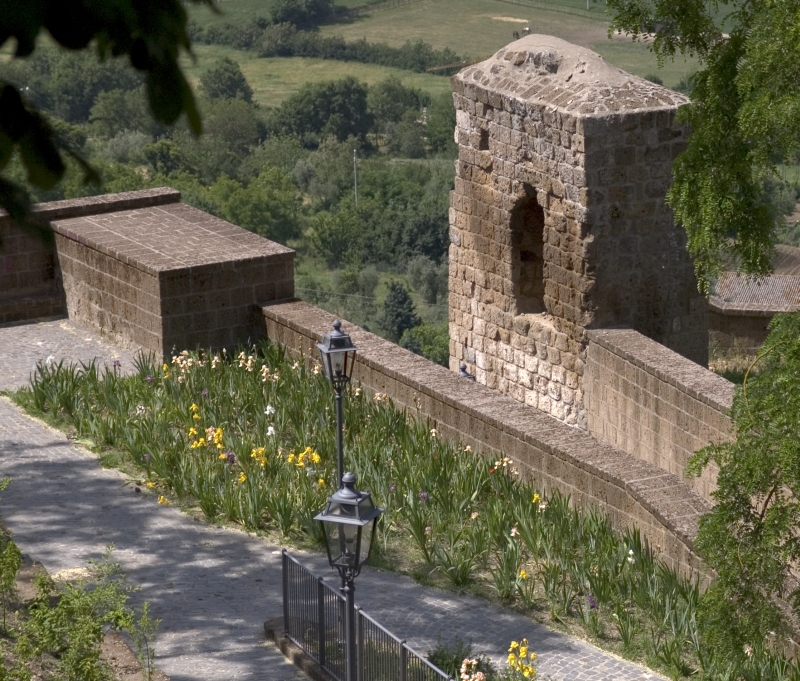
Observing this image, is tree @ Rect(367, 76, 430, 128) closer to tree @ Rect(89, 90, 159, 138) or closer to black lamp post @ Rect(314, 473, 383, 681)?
tree @ Rect(89, 90, 159, 138)

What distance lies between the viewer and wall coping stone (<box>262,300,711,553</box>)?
8094mm

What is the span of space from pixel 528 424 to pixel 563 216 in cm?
240

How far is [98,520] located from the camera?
28.4 ft

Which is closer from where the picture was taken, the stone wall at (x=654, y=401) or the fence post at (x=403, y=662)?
the fence post at (x=403, y=662)

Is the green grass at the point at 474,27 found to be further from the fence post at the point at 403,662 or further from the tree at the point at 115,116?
the fence post at the point at 403,662

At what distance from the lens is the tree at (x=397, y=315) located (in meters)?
43.3

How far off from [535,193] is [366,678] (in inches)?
219

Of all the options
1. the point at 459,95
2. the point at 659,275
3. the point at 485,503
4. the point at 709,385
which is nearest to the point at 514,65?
the point at 459,95

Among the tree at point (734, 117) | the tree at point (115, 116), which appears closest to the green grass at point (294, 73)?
the tree at point (115, 116)

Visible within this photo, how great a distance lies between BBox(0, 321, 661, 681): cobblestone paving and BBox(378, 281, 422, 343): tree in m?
33.3

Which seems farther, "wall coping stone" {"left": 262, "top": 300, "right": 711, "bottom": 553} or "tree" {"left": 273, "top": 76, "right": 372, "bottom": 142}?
"tree" {"left": 273, "top": 76, "right": 372, "bottom": 142}

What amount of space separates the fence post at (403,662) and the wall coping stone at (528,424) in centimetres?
192

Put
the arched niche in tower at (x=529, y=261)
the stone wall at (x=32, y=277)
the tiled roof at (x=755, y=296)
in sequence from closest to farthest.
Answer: the arched niche in tower at (x=529, y=261)
the stone wall at (x=32, y=277)
the tiled roof at (x=755, y=296)

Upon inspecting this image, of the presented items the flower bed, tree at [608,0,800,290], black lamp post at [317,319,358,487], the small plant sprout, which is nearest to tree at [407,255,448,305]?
the flower bed
